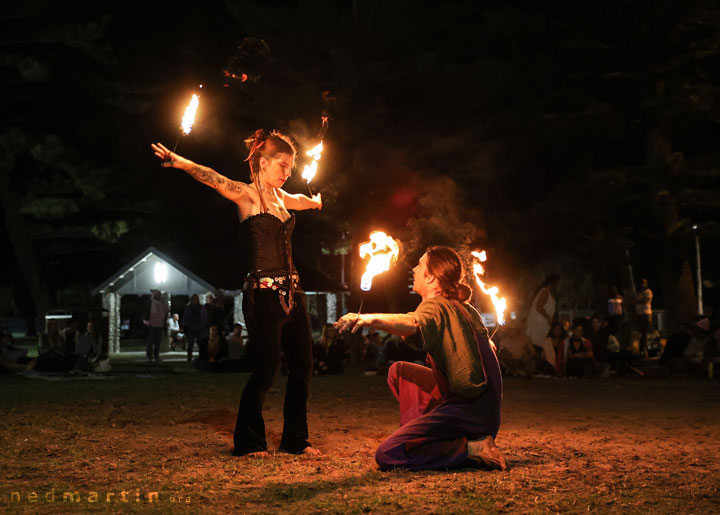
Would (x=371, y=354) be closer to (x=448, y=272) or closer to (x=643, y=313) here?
(x=643, y=313)

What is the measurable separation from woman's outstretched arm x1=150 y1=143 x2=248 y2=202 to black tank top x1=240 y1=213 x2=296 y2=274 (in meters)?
0.24

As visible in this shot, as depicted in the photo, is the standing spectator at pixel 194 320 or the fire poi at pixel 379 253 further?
the standing spectator at pixel 194 320

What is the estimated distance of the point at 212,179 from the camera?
6.45 meters

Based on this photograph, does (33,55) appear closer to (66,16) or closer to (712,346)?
(66,16)

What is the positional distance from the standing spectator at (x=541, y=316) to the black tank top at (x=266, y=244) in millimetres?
10417

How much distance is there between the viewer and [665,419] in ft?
30.7

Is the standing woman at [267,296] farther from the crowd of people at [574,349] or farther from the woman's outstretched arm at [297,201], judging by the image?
the crowd of people at [574,349]

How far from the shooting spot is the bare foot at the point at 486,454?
19.3 ft

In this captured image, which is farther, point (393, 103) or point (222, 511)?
point (393, 103)

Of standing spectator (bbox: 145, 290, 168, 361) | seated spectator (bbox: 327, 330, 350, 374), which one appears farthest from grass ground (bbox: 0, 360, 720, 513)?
standing spectator (bbox: 145, 290, 168, 361)

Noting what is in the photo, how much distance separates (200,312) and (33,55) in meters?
13.7

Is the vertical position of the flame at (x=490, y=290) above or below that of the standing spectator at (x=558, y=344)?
above

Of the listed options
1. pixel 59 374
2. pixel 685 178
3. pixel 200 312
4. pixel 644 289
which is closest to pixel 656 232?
pixel 685 178

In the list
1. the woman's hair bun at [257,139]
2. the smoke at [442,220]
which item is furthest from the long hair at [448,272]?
the smoke at [442,220]
